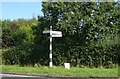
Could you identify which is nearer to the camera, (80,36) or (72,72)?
(72,72)

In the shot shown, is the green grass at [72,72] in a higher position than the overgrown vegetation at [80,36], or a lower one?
lower

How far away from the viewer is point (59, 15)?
25.2 metres

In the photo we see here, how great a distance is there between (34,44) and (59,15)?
3.54 m

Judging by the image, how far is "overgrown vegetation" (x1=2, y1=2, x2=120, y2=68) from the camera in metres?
24.2

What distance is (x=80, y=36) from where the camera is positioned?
25.4m

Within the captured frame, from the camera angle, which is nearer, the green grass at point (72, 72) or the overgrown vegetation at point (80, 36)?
the green grass at point (72, 72)

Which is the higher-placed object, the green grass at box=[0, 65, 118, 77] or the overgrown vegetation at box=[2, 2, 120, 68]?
the overgrown vegetation at box=[2, 2, 120, 68]

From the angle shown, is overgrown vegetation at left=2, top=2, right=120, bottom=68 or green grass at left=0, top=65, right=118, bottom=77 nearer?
green grass at left=0, top=65, right=118, bottom=77

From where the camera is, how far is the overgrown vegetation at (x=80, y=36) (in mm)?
24219

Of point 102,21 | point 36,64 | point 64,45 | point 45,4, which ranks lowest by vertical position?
point 36,64

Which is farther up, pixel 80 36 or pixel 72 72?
pixel 80 36

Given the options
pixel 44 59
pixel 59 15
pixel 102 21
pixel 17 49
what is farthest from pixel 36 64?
pixel 102 21

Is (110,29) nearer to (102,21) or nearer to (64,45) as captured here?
(102,21)

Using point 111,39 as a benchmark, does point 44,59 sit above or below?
below
